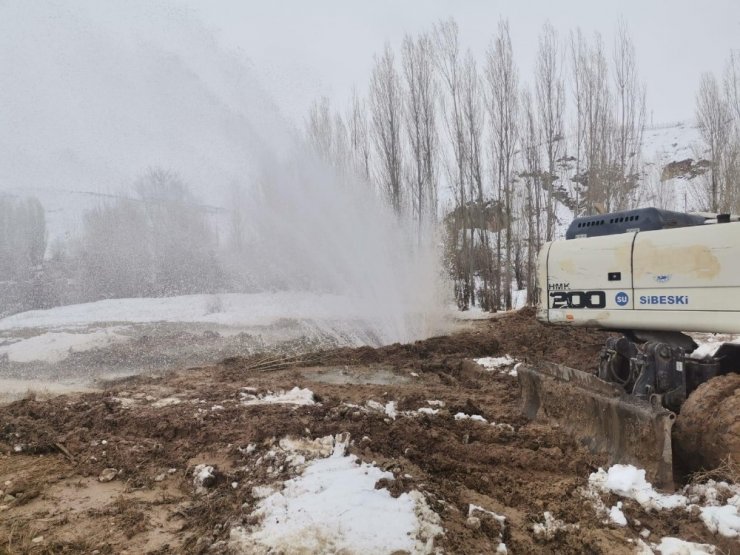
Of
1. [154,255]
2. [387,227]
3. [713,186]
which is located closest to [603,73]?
[713,186]

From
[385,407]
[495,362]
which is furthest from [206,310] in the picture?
[385,407]

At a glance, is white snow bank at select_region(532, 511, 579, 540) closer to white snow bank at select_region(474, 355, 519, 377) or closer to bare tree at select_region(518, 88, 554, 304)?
white snow bank at select_region(474, 355, 519, 377)

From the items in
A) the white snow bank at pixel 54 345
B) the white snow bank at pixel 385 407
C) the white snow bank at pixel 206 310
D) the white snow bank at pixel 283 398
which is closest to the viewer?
the white snow bank at pixel 385 407

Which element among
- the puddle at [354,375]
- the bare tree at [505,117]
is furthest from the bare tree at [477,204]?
the puddle at [354,375]

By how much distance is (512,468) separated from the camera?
14.3ft

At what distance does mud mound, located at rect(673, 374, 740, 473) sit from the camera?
3664 mm

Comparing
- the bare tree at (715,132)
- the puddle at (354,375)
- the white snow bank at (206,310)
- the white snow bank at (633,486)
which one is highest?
the bare tree at (715,132)

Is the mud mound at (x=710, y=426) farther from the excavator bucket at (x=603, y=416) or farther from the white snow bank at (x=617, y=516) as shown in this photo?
the white snow bank at (x=617, y=516)

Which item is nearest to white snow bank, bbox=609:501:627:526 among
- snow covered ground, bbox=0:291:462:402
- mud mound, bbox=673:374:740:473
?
mud mound, bbox=673:374:740:473

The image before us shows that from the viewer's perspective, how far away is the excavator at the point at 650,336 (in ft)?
12.7

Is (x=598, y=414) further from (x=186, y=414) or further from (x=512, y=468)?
(x=186, y=414)

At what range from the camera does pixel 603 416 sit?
4.39m

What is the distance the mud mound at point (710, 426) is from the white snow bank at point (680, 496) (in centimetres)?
30

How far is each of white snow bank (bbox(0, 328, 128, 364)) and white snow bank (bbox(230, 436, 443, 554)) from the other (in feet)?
31.1
